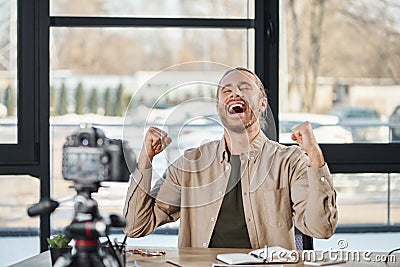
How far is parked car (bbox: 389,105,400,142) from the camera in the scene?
3584 mm

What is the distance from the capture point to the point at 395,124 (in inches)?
141

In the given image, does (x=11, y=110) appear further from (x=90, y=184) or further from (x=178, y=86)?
(x=90, y=184)

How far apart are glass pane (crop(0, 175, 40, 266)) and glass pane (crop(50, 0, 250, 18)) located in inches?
28.9

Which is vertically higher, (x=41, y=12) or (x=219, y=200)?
(x=41, y=12)

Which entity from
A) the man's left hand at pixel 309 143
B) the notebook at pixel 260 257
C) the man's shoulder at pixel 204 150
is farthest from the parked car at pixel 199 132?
the notebook at pixel 260 257

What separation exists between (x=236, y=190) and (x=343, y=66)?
1144mm

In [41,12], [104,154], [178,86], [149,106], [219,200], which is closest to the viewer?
[104,154]

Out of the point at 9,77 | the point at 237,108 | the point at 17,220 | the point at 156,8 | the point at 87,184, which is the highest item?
the point at 156,8

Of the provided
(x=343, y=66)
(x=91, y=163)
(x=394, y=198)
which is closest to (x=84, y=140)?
(x=91, y=163)

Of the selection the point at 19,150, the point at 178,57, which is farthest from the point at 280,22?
the point at 19,150

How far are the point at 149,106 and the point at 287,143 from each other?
134cm

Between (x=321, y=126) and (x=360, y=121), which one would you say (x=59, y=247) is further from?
(x=360, y=121)

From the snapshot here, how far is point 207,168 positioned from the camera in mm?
2693

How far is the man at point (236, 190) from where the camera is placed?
2572 mm
